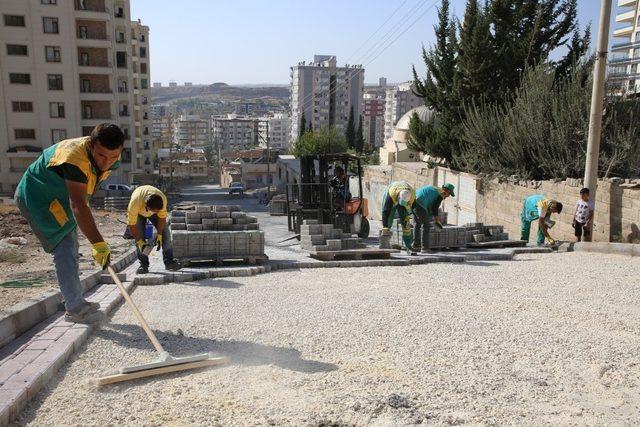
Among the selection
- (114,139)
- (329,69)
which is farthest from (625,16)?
(329,69)

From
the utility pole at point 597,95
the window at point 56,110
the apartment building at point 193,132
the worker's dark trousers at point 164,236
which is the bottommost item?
the worker's dark trousers at point 164,236

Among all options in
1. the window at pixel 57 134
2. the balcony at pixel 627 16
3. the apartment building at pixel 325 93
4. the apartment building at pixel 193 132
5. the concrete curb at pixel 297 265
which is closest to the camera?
the concrete curb at pixel 297 265

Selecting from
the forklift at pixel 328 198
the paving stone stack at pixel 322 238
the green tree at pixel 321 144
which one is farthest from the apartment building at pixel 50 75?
the paving stone stack at pixel 322 238

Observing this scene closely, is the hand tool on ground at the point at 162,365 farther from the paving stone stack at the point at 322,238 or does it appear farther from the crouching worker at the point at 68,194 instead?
the paving stone stack at the point at 322,238

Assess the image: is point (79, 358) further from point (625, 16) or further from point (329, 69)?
point (329, 69)

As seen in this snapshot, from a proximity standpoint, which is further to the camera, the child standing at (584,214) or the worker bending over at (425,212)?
the child standing at (584,214)

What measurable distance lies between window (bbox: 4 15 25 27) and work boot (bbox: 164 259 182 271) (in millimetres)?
36436

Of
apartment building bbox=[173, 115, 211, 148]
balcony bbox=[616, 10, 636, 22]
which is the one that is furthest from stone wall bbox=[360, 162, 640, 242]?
apartment building bbox=[173, 115, 211, 148]

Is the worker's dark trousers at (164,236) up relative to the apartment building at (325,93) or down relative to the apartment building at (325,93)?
down

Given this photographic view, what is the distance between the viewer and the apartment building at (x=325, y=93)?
110375 mm

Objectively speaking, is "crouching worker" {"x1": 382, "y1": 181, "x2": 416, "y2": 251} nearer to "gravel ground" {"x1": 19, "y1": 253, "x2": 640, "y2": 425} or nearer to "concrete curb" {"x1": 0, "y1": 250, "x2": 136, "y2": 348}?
"gravel ground" {"x1": 19, "y1": 253, "x2": 640, "y2": 425}

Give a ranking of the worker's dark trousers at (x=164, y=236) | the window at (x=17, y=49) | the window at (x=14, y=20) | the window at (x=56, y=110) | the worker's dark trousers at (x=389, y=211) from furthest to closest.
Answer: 1. the window at (x=56, y=110)
2. the window at (x=17, y=49)
3. the window at (x=14, y=20)
4. the worker's dark trousers at (x=389, y=211)
5. the worker's dark trousers at (x=164, y=236)

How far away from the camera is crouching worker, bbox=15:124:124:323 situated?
4195mm

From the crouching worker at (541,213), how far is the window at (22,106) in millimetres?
36624
